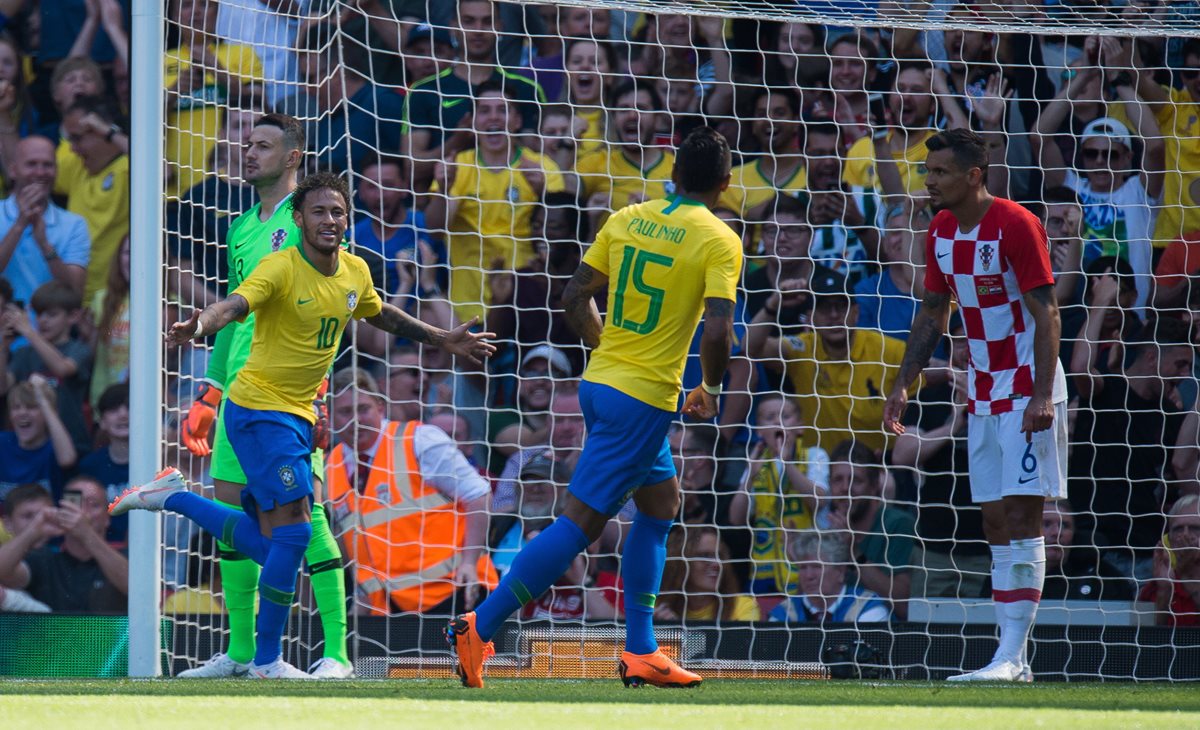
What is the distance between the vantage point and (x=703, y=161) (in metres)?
4.59

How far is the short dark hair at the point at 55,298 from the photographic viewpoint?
759 centimetres

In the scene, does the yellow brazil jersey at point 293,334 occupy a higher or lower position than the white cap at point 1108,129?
lower

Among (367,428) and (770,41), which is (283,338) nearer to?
(367,428)

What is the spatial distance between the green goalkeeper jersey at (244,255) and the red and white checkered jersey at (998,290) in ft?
7.40

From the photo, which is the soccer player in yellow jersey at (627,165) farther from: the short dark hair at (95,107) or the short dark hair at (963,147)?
the short dark hair at (963,147)

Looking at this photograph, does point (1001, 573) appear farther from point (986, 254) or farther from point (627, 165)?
point (627, 165)

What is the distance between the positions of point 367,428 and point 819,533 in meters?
2.16

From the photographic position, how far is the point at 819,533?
723 cm

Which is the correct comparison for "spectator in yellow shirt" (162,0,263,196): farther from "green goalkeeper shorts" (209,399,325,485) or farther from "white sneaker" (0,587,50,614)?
"white sneaker" (0,587,50,614)

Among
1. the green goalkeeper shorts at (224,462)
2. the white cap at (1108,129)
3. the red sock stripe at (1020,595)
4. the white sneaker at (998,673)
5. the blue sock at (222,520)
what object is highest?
the white cap at (1108,129)

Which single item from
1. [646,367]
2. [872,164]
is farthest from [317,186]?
[872,164]

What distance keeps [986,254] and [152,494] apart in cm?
291

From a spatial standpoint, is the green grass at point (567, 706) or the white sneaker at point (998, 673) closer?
the green grass at point (567, 706)

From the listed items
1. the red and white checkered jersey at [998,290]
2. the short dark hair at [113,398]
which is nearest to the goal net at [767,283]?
the short dark hair at [113,398]
